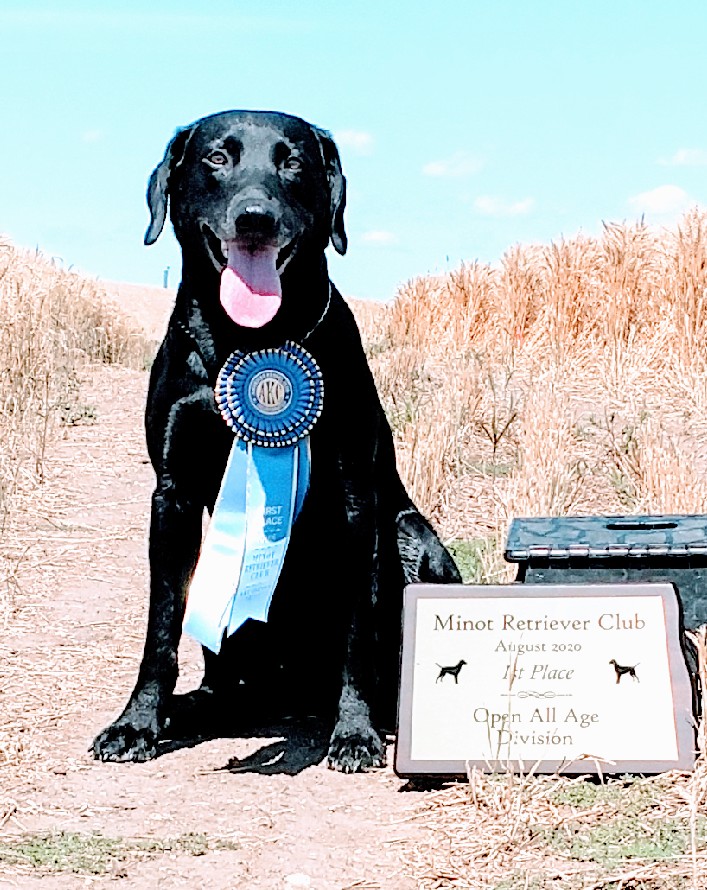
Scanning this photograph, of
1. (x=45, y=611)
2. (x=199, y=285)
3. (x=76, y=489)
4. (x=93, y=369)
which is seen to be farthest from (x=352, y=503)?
(x=93, y=369)

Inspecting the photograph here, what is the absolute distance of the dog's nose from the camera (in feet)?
10.6

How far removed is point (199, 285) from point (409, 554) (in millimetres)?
1022

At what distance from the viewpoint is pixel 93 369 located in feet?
36.6

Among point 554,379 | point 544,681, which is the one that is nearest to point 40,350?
point 554,379

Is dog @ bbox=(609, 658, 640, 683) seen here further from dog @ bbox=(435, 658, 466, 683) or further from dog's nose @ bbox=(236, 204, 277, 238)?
dog's nose @ bbox=(236, 204, 277, 238)

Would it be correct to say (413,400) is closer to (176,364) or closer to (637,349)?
(637,349)

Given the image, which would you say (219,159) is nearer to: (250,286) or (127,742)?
(250,286)

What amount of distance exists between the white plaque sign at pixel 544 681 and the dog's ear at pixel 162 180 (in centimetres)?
120

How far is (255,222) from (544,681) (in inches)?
Result: 51.9

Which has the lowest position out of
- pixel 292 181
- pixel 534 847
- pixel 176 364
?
pixel 534 847

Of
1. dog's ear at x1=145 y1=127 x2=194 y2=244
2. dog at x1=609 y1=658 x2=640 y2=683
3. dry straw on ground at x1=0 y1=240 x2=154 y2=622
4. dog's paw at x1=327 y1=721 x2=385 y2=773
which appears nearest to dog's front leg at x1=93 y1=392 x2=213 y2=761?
dog's paw at x1=327 y1=721 x2=385 y2=773

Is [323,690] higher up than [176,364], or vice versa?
[176,364]

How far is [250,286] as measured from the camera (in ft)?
11.0

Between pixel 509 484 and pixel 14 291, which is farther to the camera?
pixel 14 291
